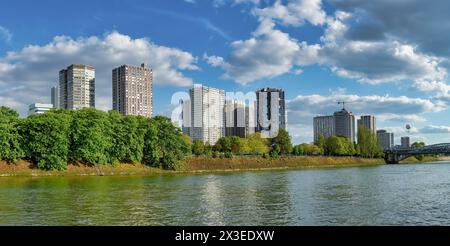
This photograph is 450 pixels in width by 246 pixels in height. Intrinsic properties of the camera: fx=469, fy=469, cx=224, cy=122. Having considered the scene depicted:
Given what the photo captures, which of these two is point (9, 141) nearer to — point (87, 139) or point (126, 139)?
point (87, 139)

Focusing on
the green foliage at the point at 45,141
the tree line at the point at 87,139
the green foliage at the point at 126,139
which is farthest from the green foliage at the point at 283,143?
the green foliage at the point at 45,141

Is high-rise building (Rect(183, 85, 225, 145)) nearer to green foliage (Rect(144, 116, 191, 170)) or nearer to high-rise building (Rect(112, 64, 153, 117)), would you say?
high-rise building (Rect(112, 64, 153, 117))

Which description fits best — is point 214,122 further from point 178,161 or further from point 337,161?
point 178,161

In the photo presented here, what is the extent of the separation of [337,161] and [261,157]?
47859mm

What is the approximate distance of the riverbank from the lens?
86062 millimetres

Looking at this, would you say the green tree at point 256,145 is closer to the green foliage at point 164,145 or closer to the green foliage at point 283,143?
the green foliage at point 283,143

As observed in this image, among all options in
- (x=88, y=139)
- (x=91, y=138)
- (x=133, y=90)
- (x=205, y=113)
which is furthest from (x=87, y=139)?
(x=133, y=90)

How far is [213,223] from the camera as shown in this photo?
2767cm

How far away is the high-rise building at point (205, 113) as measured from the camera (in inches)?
6629

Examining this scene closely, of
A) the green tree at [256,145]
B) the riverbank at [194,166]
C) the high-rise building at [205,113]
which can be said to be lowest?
the riverbank at [194,166]

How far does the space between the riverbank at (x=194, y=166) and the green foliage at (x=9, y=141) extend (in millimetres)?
1530

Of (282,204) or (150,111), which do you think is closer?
(282,204)

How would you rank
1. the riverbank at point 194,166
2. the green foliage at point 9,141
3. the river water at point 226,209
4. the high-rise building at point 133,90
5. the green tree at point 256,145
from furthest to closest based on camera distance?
the high-rise building at point 133,90 → the green tree at point 256,145 → the riverbank at point 194,166 → the green foliage at point 9,141 → the river water at point 226,209
